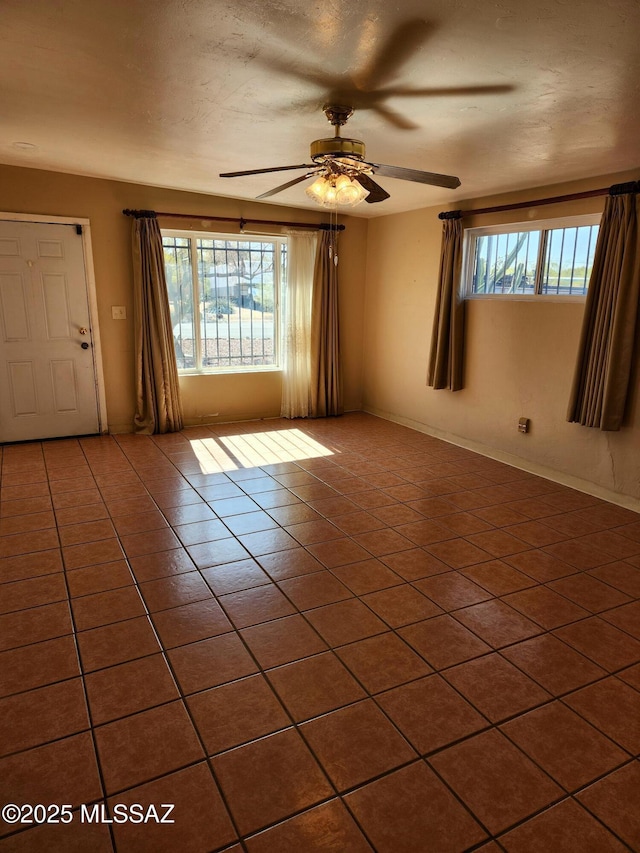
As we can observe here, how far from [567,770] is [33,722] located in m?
1.81

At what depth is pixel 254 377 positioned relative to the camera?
6.13 m

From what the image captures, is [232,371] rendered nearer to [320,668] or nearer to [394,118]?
[394,118]

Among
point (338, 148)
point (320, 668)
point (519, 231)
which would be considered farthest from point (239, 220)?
point (320, 668)

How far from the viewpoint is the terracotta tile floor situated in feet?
5.21

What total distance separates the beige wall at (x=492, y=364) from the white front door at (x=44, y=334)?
10.5ft

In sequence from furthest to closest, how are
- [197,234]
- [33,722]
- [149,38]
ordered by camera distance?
1. [197,234]
2. [149,38]
3. [33,722]

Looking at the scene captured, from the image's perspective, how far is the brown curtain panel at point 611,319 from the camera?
11.9ft

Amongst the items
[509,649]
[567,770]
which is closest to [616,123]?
[509,649]

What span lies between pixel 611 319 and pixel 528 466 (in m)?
1.44

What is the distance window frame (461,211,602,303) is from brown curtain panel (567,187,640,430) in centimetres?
25

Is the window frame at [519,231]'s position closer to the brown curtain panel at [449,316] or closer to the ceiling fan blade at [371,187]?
the brown curtain panel at [449,316]

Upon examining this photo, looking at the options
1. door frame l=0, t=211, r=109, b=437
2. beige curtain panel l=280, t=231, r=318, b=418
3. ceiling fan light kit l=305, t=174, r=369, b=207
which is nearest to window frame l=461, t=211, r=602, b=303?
beige curtain panel l=280, t=231, r=318, b=418

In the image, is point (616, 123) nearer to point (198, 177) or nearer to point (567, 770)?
point (567, 770)

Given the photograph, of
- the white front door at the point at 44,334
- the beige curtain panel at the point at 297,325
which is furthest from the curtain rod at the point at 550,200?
the white front door at the point at 44,334
